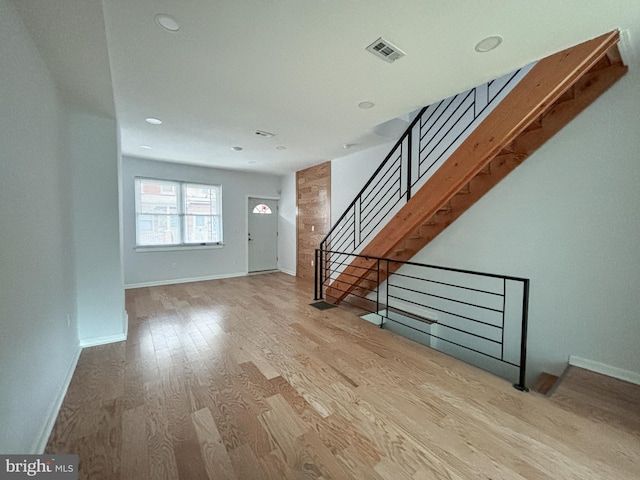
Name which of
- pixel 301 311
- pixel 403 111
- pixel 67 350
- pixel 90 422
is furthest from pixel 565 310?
pixel 67 350

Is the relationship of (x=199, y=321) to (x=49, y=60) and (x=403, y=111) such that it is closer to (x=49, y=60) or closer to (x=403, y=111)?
(x=49, y=60)

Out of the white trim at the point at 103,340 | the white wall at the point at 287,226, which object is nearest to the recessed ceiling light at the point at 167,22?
the white trim at the point at 103,340

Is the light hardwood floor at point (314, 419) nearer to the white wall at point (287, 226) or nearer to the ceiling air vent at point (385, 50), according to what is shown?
the ceiling air vent at point (385, 50)

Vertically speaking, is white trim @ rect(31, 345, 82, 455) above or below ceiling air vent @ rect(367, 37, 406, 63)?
Result: below

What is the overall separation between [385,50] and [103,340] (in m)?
3.81

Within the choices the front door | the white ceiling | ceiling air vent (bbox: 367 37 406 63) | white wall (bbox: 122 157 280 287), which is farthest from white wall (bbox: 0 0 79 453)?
the front door

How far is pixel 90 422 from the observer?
163 centimetres

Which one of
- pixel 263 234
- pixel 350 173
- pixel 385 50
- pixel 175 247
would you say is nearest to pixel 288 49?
pixel 385 50

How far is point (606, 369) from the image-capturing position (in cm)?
224

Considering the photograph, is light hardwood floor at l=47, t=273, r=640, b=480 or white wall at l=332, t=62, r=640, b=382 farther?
white wall at l=332, t=62, r=640, b=382

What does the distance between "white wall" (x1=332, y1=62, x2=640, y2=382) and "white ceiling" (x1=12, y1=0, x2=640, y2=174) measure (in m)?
0.64

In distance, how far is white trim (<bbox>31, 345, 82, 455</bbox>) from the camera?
141 centimetres

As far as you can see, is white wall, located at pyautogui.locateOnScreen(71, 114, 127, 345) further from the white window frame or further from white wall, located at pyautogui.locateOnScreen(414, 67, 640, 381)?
white wall, located at pyautogui.locateOnScreen(414, 67, 640, 381)

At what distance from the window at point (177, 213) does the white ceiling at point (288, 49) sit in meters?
2.60
